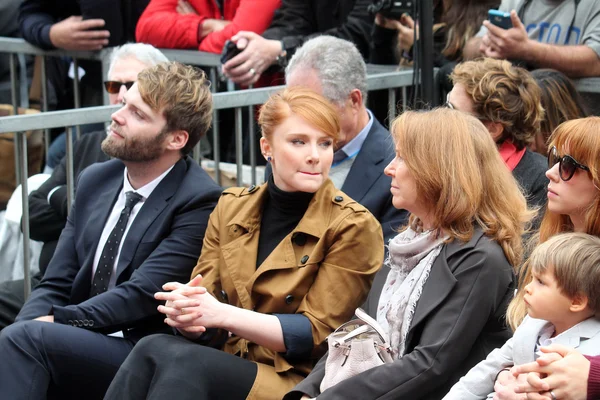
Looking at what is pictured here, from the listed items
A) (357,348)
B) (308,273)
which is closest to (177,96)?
(308,273)

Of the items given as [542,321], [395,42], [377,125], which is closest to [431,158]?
[542,321]

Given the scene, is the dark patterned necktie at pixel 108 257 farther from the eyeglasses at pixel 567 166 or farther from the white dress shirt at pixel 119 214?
the eyeglasses at pixel 567 166

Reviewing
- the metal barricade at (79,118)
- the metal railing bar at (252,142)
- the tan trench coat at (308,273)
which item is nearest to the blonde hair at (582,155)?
the tan trench coat at (308,273)

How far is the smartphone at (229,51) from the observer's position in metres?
5.72

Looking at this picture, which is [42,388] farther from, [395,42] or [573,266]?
[395,42]

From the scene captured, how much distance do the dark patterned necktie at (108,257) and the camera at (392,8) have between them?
6.32 feet

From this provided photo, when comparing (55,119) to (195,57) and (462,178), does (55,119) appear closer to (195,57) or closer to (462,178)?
(195,57)

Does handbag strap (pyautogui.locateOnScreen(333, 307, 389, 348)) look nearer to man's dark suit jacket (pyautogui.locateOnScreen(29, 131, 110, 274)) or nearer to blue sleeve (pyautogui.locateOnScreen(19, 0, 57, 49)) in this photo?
man's dark suit jacket (pyautogui.locateOnScreen(29, 131, 110, 274))

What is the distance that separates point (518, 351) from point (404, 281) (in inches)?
21.0

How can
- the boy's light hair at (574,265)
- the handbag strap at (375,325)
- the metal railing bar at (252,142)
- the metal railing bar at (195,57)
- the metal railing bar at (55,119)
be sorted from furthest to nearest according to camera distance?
the metal railing bar at (195,57)
the metal railing bar at (252,142)
the metal railing bar at (55,119)
the handbag strap at (375,325)
the boy's light hair at (574,265)

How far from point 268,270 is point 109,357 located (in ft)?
2.58

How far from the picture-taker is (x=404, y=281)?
3303 millimetres

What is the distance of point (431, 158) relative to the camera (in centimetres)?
327

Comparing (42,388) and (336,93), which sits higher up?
(336,93)
